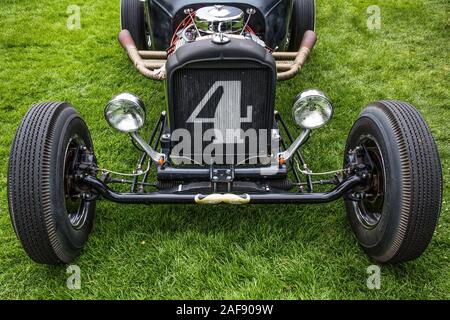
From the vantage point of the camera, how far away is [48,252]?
2.55 metres

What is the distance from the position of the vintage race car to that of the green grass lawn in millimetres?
217

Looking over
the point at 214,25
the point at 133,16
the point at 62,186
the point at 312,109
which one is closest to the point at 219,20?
the point at 214,25

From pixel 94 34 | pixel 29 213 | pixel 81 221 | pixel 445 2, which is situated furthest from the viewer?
pixel 445 2

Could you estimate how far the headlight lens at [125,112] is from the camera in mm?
2682

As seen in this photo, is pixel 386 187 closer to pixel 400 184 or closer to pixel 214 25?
pixel 400 184

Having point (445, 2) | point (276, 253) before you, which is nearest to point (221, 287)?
point (276, 253)

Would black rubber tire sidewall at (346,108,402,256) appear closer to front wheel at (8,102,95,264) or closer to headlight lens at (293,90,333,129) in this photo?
headlight lens at (293,90,333,129)

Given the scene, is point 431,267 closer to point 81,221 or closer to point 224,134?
point 224,134

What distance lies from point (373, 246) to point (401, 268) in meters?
0.26

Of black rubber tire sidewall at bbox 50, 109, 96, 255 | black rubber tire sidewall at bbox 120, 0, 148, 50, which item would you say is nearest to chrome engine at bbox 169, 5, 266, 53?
black rubber tire sidewall at bbox 50, 109, 96, 255

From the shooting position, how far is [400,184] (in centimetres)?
246

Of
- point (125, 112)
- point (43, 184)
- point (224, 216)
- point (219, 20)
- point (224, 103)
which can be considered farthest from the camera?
point (224, 216)

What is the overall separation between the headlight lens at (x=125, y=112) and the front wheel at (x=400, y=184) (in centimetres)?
132

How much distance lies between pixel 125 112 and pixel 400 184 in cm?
154
